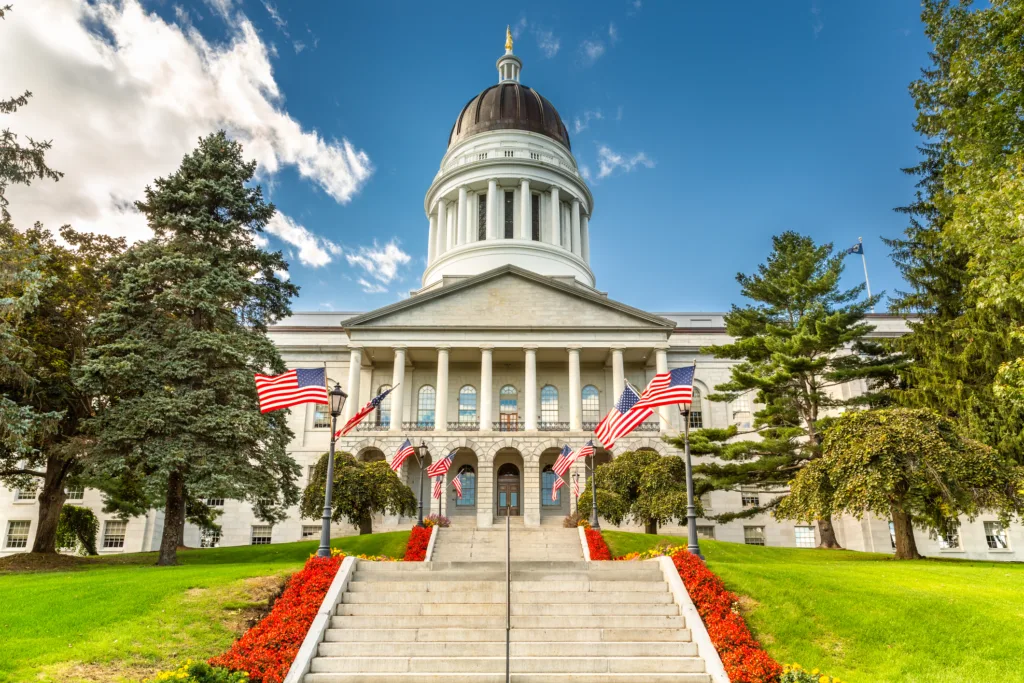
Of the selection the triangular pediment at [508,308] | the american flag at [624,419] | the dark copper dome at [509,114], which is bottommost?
the american flag at [624,419]

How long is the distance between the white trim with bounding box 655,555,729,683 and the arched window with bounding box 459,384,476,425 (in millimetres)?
25626

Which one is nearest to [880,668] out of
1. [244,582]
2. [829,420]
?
[244,582]

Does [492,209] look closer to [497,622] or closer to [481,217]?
[481,217]

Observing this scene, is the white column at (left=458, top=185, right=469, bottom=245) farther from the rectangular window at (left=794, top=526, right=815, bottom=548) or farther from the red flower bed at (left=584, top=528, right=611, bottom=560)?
the red flower bed at (left=584, top=528, right=611, bottom=560)

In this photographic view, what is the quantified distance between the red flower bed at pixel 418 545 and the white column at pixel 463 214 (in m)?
30.5

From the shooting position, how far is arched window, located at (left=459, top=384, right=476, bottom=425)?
4081cm

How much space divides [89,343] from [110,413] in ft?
12.8

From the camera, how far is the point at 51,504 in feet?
78.4

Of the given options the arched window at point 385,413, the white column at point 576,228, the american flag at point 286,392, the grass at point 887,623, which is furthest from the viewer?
the white column at point 576,228

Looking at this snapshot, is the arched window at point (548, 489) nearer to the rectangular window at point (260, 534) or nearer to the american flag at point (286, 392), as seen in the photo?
the rectangular window at point (260, 534)

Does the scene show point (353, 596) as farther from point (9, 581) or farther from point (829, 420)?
point (829, 420)

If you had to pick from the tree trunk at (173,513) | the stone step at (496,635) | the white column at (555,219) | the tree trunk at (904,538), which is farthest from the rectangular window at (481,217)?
the stone step at (496,635)

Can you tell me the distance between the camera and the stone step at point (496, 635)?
1242 centimetres

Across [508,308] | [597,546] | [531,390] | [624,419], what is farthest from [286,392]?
[508,308]
